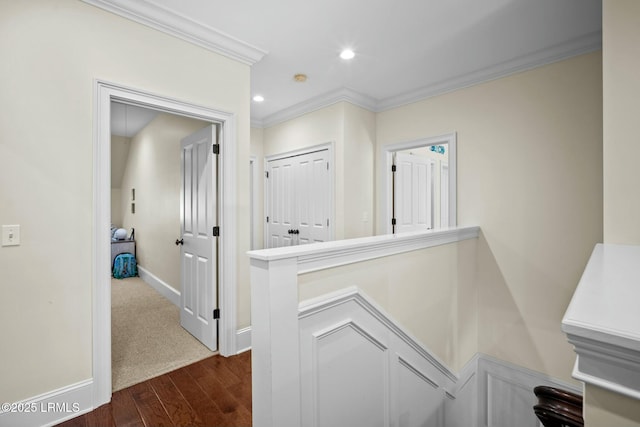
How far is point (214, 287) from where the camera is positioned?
2.58 m

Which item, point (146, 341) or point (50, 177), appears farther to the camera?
point (146, 341)

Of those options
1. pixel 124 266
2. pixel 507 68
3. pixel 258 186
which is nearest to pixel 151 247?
pixel 124 266

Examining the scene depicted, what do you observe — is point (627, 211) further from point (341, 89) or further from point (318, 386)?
point (341, 89)

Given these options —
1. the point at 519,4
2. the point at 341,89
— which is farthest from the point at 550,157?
the point at 341,89

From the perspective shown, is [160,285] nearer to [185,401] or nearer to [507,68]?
[185,401]

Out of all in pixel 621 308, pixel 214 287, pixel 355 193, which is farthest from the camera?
pixel 355 193

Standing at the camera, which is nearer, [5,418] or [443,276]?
[5,418]

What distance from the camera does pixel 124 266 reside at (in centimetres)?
519

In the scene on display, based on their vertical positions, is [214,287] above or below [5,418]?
above

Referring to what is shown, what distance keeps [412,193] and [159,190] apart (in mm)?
3716

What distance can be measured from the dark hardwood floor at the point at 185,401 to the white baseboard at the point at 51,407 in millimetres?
54

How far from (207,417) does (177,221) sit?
98.9 inches

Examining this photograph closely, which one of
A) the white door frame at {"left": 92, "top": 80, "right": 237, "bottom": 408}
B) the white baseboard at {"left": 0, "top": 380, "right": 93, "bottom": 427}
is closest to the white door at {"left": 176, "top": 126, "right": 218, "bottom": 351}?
the white door frame at {"left": 92, "top": 80, "right": 237, "bottom": 408}

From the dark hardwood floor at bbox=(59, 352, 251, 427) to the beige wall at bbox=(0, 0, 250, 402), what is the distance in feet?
0.92
